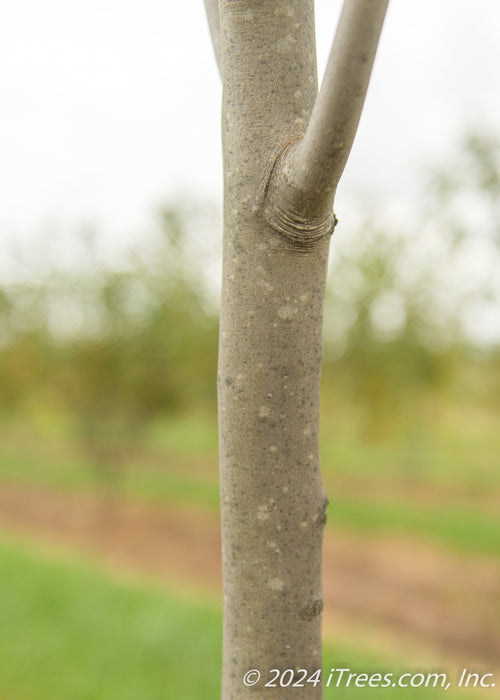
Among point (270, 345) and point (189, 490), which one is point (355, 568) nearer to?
point (189, 490)

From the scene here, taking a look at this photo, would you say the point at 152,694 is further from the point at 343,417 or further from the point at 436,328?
the point at 343,417

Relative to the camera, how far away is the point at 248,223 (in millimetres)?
1215

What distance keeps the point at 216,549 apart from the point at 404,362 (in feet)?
17.8

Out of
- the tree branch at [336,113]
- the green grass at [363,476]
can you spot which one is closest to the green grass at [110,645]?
the tree branch at [336,113]

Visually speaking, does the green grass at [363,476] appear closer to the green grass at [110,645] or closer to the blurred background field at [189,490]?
the blurred background field at [189,490]

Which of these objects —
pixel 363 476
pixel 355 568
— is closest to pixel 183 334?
pixel 355 568

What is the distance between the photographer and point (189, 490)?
1856 centimetres

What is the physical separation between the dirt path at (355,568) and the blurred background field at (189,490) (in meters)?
0.05

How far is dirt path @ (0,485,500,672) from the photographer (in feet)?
27.3

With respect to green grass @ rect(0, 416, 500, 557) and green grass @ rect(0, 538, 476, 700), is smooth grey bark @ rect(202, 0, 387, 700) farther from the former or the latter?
green grass @ rect(0, 416, 500, 557)

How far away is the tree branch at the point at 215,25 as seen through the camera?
1.40 metres

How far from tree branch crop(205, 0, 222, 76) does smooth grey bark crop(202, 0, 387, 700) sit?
12 cm

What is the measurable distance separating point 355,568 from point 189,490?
313 inches

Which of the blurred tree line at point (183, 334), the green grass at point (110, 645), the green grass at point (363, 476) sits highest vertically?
the blurred tree line at point (183, 334)
